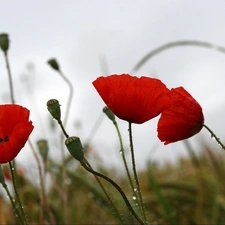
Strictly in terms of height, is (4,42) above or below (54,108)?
above

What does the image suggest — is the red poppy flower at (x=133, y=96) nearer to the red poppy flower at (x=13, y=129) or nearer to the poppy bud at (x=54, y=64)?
the red poppy flower at (x=13, y=129)

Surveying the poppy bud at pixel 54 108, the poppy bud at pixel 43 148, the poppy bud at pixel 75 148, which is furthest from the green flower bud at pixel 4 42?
the poppy bud at pixel 75 148

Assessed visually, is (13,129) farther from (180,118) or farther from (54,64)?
(54,64)

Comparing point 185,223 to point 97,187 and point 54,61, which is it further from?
point 54,61

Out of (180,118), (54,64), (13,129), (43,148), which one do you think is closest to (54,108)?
(13,129)

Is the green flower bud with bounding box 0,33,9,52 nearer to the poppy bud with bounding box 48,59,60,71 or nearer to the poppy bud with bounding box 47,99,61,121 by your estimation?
the poppy bud with bounding box 48,59,60,71

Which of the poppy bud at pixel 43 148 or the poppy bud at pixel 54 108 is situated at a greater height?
the poppy bud at pixel 54 108

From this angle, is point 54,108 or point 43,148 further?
point 43,148
